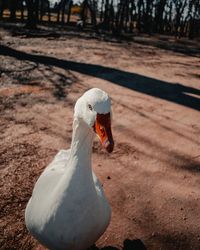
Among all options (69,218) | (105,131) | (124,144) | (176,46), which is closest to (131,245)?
(69,218)

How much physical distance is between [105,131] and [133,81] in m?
7.08

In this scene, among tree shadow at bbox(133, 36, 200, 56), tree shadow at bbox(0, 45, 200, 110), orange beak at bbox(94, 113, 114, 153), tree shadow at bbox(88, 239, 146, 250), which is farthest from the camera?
tree shadow at bbox(133, 36, 200, 56)

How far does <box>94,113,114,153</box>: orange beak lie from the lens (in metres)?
2.39

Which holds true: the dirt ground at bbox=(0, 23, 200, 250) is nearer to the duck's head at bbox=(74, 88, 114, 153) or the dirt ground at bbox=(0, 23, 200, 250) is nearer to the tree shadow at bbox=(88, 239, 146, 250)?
the tree shadow at bbox=(88, 239, 146, 250)

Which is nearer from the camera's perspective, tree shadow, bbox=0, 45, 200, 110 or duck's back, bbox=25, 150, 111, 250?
duck's back, bbox=25, 150, 111, 250

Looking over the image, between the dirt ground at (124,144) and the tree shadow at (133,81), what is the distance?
3cm

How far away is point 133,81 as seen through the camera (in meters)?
9.30

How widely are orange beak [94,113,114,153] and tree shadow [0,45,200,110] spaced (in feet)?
17.5

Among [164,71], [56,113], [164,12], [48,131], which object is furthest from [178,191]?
[164,12]

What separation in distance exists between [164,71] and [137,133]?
5.83 m

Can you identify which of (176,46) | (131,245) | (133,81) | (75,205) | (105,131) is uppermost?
(105,131)

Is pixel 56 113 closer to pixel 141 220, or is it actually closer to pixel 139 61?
pixel 141 220

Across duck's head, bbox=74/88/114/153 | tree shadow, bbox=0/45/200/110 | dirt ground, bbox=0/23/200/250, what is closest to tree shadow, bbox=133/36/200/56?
dirt ground, bbox=0/23/200/250

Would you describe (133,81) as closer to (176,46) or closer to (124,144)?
(124,144)
